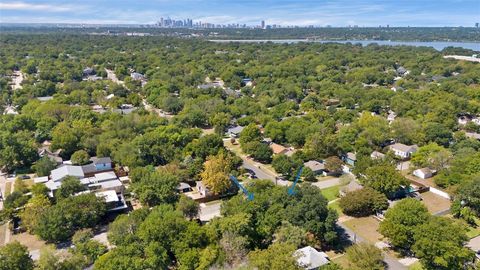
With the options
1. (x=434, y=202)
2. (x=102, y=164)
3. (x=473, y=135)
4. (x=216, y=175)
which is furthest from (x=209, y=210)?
(x=473, y=135)

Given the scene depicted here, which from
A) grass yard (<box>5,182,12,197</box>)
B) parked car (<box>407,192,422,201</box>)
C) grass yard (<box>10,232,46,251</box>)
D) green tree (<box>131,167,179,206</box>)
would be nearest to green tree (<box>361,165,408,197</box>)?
parked car (<box>407,192,422,201</box>)

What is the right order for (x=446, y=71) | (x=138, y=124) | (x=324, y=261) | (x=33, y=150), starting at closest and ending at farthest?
(x=324, y=261), (x=33, y=150), (x=138, y=124), (x=446, y=71)

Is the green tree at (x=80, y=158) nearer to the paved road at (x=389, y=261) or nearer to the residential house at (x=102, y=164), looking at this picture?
the residential house at (x=102, y=164)

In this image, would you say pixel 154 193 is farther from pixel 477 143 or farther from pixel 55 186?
pixel 477 143

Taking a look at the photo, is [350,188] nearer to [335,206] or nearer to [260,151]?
[335,206]

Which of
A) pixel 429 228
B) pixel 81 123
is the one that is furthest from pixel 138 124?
pixel 429 228

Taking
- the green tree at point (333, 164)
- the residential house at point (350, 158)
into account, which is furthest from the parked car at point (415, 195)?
the residential house at point (350, 158)
